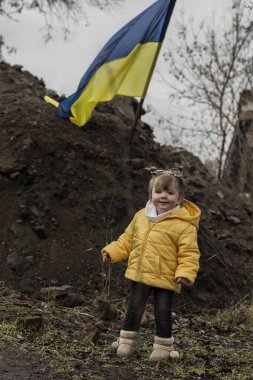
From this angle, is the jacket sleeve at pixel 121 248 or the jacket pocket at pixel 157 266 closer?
the jacket pocket at pixel 157 266

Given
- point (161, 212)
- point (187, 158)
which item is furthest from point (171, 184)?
point (187, 158)

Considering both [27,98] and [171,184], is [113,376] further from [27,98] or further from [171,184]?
[27,98]

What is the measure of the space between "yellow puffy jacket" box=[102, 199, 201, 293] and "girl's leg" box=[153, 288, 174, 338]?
7cm

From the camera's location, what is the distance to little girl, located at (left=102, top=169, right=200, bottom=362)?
4230 millimetres

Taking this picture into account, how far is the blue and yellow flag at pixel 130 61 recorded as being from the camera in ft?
23.4

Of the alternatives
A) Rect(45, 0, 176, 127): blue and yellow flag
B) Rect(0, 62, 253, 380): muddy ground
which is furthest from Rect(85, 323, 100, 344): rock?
Rect(45, 0, 176, 127): blue and yellow flag

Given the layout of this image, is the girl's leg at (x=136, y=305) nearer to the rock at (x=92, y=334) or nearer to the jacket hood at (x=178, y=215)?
the rock at (x=92, y=334)

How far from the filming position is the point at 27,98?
8.58 metres

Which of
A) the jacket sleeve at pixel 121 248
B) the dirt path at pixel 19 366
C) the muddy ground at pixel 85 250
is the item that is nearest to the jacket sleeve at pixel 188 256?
the jacket sleeve at pixel 121 248

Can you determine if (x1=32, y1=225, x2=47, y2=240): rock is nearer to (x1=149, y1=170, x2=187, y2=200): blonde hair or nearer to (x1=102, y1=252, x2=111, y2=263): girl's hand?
(x1=102, y1=252, x2=111, y2=263): girl's hand

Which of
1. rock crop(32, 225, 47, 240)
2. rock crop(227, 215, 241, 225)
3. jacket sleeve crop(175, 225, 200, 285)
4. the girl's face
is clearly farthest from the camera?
rock crop(227, 215, 241, 225)

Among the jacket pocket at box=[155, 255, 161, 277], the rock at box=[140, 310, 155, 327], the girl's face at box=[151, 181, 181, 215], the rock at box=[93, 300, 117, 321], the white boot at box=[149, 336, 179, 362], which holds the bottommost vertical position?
the white boot at box=[149, 336, 179, 362]

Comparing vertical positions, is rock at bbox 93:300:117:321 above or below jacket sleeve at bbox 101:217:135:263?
below

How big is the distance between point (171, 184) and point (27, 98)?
15.6 feet
